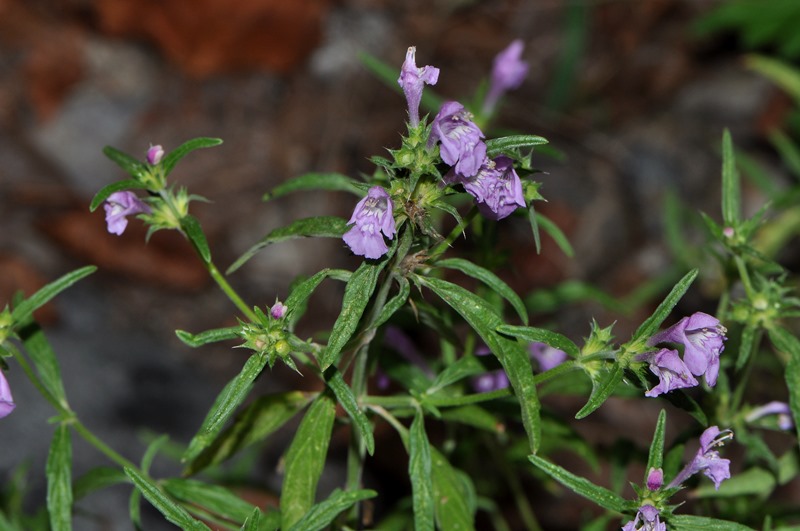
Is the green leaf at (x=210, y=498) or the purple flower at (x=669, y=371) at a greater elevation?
the purple flower at (x=669, y=371)

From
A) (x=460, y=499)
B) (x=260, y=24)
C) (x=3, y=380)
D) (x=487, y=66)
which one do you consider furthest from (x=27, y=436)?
(x=487, y=66)

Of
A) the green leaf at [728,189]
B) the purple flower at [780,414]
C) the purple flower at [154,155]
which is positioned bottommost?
the purple flower at [154,155]

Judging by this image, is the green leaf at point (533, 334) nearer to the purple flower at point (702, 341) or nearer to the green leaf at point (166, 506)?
the purple flower at point (702, 341)

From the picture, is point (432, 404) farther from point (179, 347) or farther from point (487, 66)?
point (487, 66)

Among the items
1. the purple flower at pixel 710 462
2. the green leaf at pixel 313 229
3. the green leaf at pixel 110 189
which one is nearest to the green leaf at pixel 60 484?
the green leaf at pixel 110 189

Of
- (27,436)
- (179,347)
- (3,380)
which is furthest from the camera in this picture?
(179,347)

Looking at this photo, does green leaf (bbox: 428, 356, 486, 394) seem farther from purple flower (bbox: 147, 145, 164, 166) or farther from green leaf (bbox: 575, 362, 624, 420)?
purple flower (bbox: 147, 145, 164, 166)

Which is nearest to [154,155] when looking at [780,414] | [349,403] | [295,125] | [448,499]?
[349,403]
